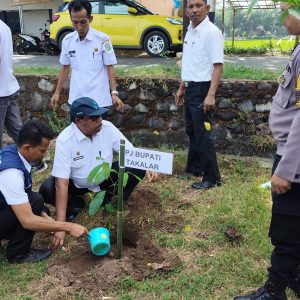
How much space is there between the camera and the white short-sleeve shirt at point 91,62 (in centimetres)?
371

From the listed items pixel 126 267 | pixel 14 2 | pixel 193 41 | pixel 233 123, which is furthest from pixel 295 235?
pixel 14 2

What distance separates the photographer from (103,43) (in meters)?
3.73

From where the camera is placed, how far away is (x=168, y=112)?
16.0 feet

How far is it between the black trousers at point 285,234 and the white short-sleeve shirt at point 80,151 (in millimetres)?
1219

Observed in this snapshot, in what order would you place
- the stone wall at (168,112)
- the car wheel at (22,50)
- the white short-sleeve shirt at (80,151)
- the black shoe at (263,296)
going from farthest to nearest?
the car wheel at (22,50), the stone wall at (168,112), the white short-sleeve shirt at (80,151), the black shoe at (263,296)

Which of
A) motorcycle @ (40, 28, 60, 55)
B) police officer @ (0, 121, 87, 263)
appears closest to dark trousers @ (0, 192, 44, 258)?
police officer @ (0, 121, 87, 263)

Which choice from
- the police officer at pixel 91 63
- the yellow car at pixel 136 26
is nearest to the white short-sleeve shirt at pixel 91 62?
the police officer at pixel 91 63

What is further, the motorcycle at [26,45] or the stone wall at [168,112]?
the motorcycle at [26,45]

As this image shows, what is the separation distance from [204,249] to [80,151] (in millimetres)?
1114

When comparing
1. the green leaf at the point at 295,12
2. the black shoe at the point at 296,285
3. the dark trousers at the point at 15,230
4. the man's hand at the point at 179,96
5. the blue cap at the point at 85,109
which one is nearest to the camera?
the green leaf at the point at 295,12

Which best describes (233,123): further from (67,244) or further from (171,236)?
(67,244)

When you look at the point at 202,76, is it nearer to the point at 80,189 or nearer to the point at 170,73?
the point at 80,189

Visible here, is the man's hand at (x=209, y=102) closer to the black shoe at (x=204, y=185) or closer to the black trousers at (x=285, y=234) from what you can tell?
the black shoe at (x=204, y=185)

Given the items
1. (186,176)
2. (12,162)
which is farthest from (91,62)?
(12,162)
